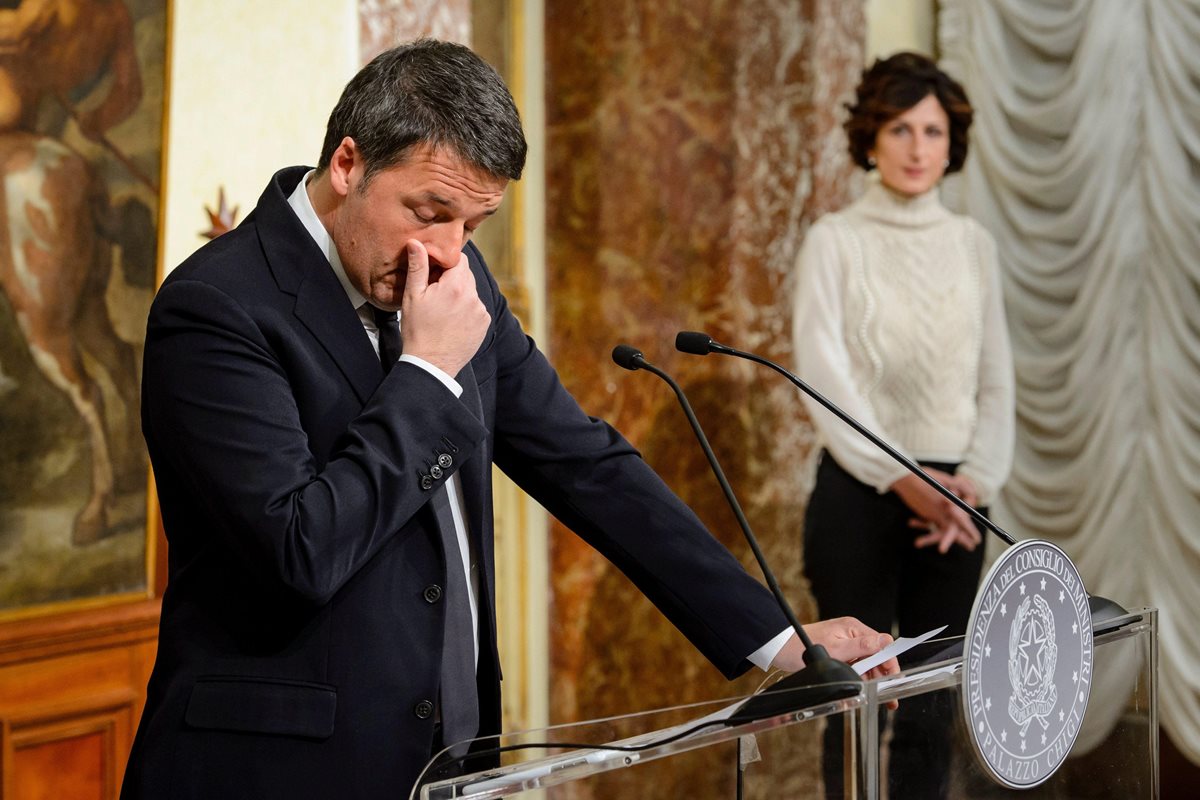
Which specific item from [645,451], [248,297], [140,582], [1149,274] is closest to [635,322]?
[645,451]

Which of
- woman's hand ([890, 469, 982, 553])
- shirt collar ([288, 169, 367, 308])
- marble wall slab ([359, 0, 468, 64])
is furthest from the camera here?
woman's hand ([890, 469, 982, 553])

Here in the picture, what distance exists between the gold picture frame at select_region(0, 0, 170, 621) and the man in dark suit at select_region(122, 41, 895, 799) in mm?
1266

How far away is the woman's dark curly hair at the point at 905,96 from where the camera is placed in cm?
371

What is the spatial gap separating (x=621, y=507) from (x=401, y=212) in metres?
0.56

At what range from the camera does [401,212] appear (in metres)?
1.69

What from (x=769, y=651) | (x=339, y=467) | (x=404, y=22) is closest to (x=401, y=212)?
(x=339, y=467)

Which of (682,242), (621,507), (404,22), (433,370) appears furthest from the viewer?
(682,242)

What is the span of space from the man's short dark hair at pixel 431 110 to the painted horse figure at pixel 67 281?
1.39m

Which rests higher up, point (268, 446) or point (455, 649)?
point (268, 446)

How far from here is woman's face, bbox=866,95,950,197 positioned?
3.69 metres

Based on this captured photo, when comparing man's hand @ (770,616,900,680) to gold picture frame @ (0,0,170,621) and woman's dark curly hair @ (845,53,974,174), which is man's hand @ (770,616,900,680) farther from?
woman's dark curly hair @ (845,53,974,174)

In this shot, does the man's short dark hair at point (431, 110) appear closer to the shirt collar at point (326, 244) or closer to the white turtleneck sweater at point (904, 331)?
the shirt collar at point (326, 244)

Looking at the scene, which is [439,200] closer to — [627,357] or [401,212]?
[401,212]

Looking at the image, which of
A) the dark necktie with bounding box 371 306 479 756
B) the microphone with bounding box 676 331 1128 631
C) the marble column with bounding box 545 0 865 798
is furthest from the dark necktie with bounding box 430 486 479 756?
the marble column with bounding box 545 0 865 798
